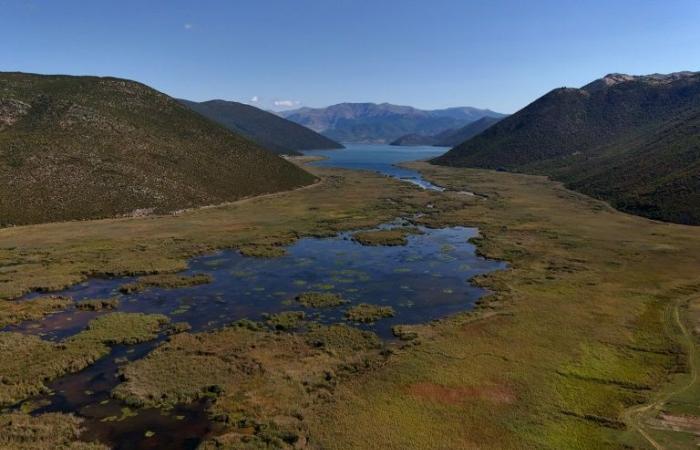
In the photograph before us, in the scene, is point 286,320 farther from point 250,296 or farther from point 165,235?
point 165,235

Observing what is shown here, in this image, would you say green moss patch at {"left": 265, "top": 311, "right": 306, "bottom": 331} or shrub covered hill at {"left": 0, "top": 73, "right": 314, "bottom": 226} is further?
shrub covered hill at {"left": 0, "top": 73, "right": 314, "bottom": 226}

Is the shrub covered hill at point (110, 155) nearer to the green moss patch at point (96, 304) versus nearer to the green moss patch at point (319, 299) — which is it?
the green moss patch at point (96, 304)

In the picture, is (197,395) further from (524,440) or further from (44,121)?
(44,121)

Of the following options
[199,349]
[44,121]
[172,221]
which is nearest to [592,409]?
[199,349]

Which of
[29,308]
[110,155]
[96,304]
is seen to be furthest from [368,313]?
[110,155]

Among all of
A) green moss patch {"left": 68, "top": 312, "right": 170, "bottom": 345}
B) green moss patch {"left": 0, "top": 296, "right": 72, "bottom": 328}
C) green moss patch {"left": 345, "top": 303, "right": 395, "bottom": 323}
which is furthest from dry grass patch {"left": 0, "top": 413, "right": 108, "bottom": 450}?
green moss patch {"left": 345, "top": 303, "right": 395, "bottom": 323}

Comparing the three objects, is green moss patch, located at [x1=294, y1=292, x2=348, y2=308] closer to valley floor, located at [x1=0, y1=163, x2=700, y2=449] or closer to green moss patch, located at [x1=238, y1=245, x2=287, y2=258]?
valley floor, located at [x1=0, y1=163, x2=700, y2=449]
